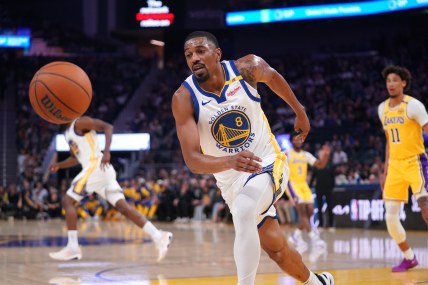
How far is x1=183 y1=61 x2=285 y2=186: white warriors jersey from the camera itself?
17.3 ft

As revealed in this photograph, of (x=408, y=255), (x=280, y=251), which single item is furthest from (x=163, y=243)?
(x=280, y=251)

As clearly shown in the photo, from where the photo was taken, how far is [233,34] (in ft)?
112

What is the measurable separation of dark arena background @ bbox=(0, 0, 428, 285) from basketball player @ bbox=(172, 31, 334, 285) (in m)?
1.89

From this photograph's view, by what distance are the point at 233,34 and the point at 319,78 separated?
6883mm

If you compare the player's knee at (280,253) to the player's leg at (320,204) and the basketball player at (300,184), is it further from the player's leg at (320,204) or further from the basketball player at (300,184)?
the player's leg at (320,204)

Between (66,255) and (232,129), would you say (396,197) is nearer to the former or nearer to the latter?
(232,129)

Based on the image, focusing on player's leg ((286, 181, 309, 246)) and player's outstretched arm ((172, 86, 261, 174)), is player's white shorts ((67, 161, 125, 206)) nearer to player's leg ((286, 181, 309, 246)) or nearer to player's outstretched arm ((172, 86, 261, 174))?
player's leg ((286, 181, 309, 246))

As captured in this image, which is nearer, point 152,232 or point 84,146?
point 152,232

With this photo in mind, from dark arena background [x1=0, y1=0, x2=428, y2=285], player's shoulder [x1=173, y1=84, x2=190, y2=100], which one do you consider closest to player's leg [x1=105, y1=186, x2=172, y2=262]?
dark arena background [x1=0, y1=0, x2=428, y2=285]

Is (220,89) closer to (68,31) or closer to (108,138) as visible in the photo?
(108,138)

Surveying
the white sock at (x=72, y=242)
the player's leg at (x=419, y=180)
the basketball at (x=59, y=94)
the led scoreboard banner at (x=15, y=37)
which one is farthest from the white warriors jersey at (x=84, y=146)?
the led scoreboard banner at (x=15, y=37)

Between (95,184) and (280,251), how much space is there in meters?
5.41

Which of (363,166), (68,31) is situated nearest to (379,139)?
(363,166)

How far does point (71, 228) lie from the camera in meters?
9.87
